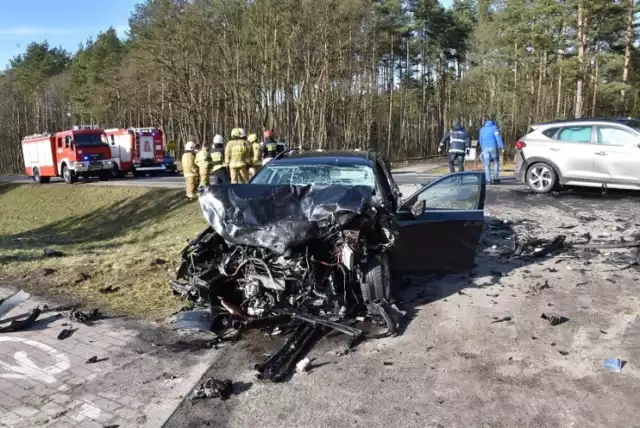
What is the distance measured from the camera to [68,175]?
2533 centimetres

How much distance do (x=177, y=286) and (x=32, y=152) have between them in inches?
1014

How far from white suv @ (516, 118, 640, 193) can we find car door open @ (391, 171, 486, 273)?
6100 mm

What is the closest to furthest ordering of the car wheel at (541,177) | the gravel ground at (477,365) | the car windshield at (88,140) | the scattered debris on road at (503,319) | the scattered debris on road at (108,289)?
1. the gravel ground at (477,365)
2. the scattered debris on road at (503,319)
3. the scattered debris on road at (108,289)
4. the car wheel at (541,177)
5. the car windshield at (88,140)

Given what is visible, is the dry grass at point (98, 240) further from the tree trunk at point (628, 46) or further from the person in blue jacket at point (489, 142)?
the tree trunk at point (628, 46)

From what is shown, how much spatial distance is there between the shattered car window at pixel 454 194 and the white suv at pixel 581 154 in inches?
244

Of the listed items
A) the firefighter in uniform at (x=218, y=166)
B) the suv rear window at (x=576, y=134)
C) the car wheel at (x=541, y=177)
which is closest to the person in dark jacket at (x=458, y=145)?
the car wheel at (x=541, y=177)

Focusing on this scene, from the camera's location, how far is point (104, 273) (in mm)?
7578

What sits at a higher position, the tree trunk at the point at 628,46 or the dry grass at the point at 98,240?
the tree trunk at the point at 628,46

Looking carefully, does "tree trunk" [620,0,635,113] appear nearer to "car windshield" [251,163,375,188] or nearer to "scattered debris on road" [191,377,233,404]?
"car windshield" [251,163,375,188]

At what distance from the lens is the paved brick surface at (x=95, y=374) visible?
12.5 ft

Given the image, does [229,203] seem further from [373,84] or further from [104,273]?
[373,84]

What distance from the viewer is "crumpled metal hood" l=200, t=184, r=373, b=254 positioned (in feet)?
16.4

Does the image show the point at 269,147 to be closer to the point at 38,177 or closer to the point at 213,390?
the point at 213,390

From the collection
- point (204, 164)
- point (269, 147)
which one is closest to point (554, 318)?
point (269, 147)
